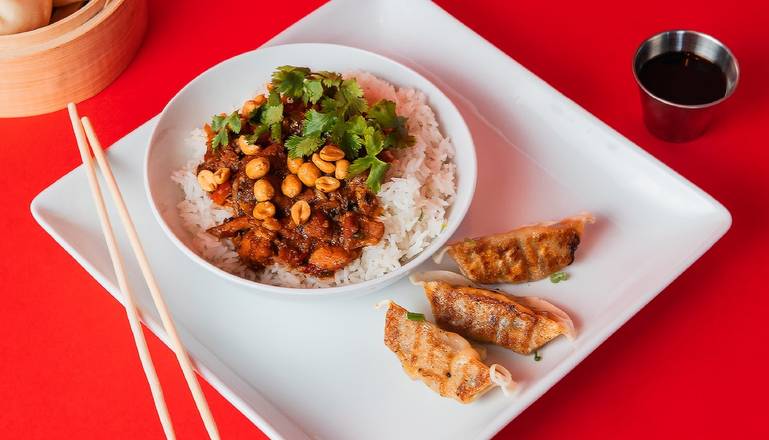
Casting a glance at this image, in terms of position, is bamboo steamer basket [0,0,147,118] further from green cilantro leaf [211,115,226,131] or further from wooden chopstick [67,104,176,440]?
green cilantro leaf [211,115,226,131]

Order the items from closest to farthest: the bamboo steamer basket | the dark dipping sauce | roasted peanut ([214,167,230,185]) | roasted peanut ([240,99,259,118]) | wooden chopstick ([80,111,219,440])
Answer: wooden chopstick ([80,111,219,440]) < roasted peanut ([214,167,230,185]) < roasted peanut ([240,99,259,118]) < the bamboo steamer basket < the dark dipping sauce

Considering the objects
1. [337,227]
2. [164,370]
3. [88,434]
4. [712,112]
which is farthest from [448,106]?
[88,434]

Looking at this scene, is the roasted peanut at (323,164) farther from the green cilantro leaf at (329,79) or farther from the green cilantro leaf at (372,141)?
the green cilantro leaf at (329,79)

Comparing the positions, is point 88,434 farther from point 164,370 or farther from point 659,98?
point 659,98

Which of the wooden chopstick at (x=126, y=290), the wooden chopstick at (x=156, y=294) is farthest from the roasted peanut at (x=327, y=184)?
the wooden chopstick at (x=126, y=290)

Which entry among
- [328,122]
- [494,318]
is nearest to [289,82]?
[328,122]

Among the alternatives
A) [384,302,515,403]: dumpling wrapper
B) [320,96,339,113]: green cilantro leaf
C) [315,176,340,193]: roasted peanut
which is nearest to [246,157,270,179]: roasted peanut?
[315,176,340,193]: roasted peanut

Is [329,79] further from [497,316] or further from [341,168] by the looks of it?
[497,316]
